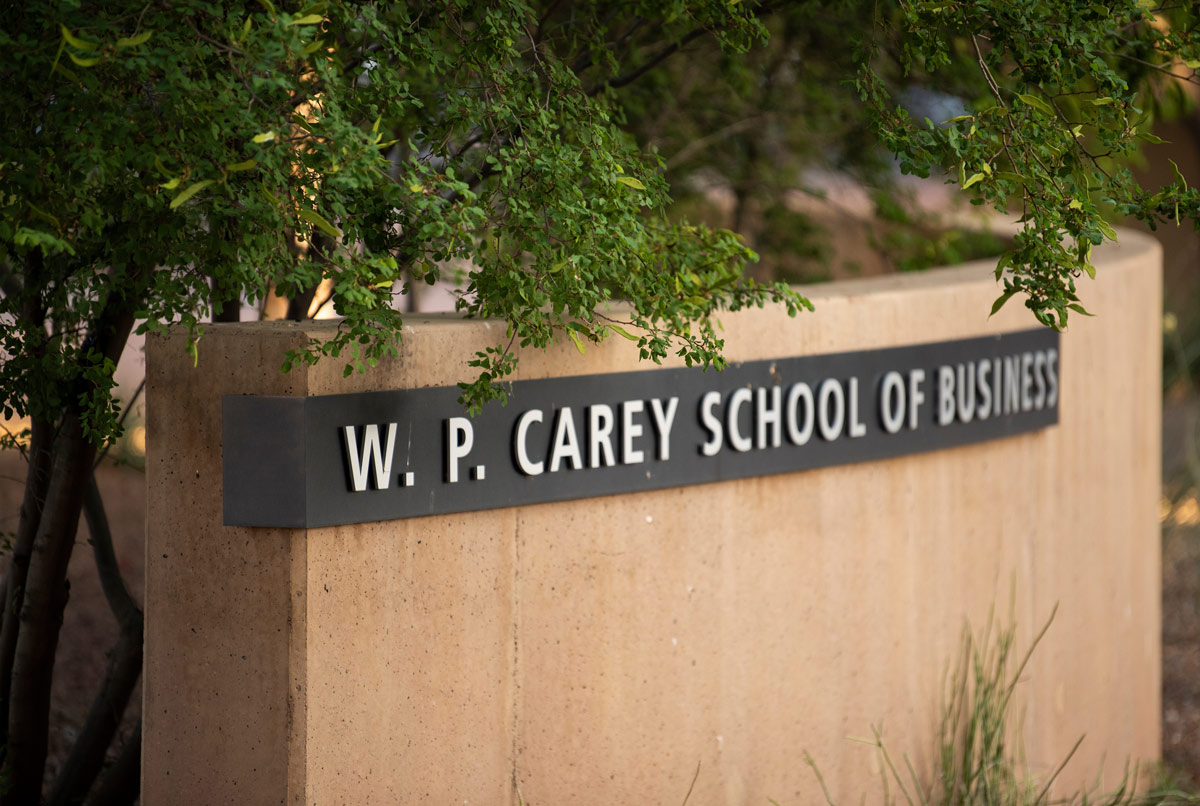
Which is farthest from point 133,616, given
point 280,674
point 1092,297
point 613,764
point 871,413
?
point 1092,297

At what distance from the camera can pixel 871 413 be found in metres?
3.94

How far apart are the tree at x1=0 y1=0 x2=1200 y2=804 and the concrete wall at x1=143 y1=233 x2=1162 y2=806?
28 cm

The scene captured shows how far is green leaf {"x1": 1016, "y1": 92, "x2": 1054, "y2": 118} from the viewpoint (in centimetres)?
253

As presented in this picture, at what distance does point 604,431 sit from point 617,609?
490 mm

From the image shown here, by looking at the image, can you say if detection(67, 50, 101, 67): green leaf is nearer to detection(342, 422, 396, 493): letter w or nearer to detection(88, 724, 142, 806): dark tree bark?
detection(342, 422, 396, 493): letter w

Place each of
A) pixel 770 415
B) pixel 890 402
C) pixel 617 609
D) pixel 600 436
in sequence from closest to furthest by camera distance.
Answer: pixel 600 436 < pixel 617 609 < pixel 770 415 < pixel 890 402

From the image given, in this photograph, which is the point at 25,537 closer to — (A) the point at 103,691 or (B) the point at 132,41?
(A) the point at 103,691

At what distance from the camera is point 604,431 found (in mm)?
3281

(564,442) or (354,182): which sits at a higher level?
(354,182)

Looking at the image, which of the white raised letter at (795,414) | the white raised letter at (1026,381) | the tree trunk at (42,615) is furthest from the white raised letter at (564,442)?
the white raised letter at (1026,381)

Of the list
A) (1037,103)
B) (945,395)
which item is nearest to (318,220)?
(1037,103)

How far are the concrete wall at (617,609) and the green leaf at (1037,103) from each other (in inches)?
45.5

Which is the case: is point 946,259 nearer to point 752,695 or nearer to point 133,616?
point 752,695

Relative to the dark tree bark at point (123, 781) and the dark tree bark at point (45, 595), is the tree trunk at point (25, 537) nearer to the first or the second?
the dark tree bark at point (45, 595)
